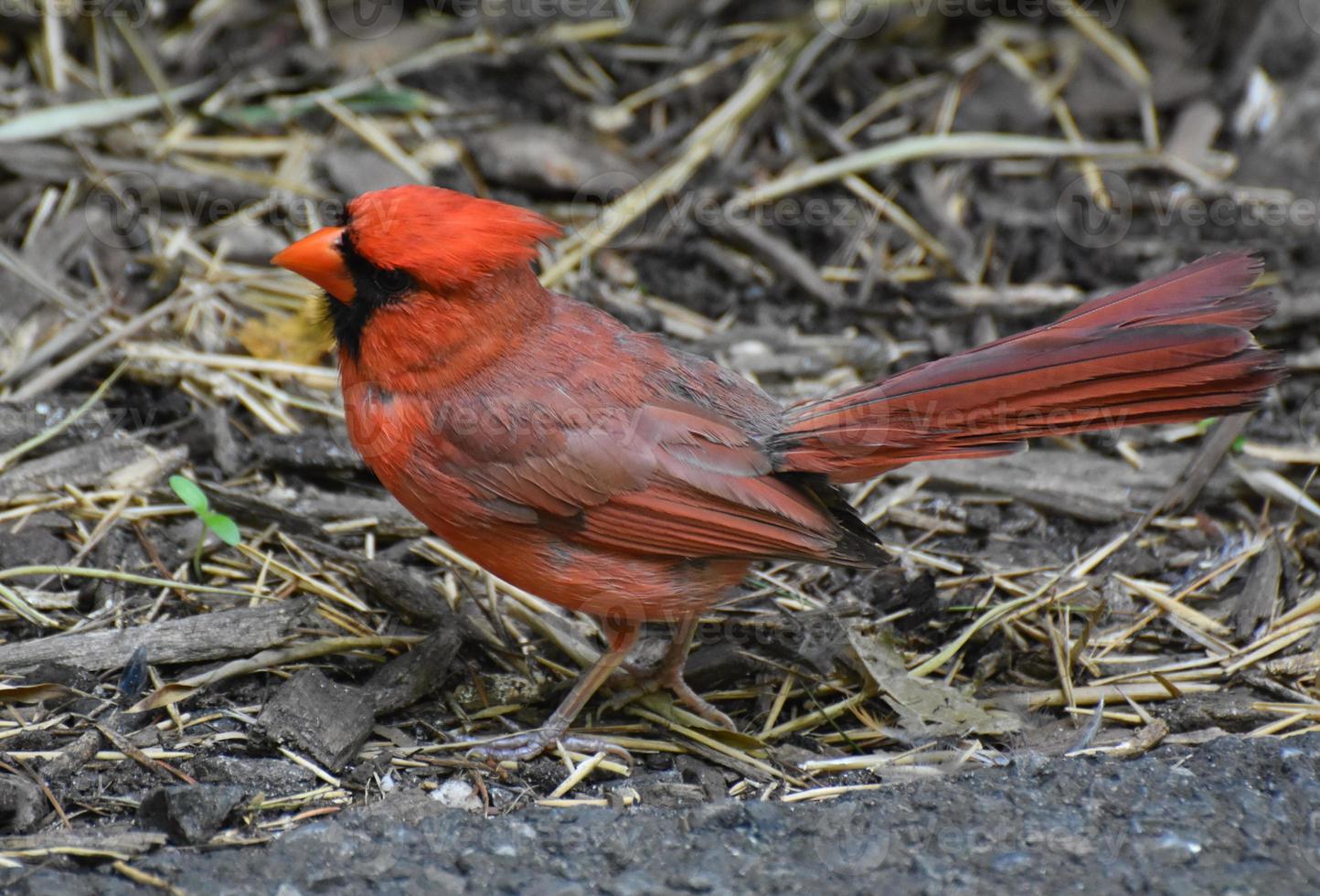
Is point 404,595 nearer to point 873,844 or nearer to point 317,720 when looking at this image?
point 317,720

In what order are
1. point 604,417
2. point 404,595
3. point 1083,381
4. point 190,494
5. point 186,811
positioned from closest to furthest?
1. point 186,811
2. point 1083,381
3. point 604,417
4. point 190,494
5. point 404,595

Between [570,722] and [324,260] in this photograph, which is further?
[570,722]

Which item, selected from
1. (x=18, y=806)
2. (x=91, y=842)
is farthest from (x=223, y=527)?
(x=91, y=842)

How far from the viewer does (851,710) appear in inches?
153

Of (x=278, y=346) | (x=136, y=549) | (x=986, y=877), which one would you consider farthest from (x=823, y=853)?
(x=278, y=346)

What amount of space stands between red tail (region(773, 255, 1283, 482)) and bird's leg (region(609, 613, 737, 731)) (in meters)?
0.61

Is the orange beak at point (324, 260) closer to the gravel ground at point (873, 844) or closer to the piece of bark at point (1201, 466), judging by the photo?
the gravel ground at point (873, 844)

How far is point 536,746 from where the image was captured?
368 cm

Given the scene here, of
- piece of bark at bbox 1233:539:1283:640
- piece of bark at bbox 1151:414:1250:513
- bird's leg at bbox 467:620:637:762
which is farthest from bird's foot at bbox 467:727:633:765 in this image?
piece of bark at bbox 1151:414:1250:513

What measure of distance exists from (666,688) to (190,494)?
145 centimetres

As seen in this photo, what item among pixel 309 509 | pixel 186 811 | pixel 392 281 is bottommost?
pixel 309 509

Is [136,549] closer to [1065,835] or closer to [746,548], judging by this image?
[746,548]

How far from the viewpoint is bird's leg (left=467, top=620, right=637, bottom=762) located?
365 centimetres

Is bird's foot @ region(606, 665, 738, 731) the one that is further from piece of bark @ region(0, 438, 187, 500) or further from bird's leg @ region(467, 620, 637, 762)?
piece of bark @ region(0, 438, 187, 500)
